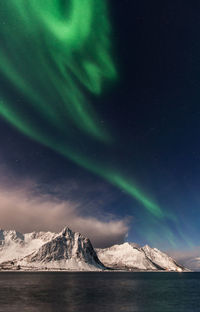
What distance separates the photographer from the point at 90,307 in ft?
212

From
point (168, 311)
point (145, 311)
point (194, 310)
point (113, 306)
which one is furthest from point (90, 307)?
point (194, 310)

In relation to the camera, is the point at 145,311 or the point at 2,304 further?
the point at 2,304

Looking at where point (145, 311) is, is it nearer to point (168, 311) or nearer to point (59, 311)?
point (168, 311)

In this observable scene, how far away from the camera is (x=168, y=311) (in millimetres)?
63250

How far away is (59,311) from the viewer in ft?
191

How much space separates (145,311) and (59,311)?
21.7m

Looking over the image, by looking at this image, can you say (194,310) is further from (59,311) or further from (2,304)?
(2,304)

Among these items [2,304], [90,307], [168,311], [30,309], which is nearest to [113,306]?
[90,307]

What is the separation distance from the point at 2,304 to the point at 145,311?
126 feet

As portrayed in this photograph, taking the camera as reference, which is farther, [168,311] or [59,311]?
[168,311]

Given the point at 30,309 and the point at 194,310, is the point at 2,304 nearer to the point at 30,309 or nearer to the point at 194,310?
the point at 30,309

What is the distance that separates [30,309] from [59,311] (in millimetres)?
7937

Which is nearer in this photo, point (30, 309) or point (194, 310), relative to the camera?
point (30, 309)

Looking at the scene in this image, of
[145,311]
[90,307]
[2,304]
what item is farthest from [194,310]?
[2,304]
